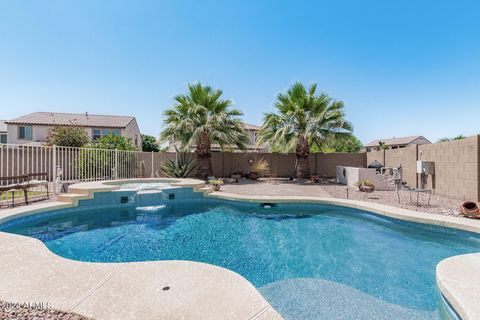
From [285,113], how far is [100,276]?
1387 centimetres

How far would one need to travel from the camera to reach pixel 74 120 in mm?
24969

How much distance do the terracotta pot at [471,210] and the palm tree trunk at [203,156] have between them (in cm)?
1214

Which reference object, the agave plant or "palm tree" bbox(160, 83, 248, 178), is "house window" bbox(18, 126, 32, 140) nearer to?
"palm tree" bbox(160, 83, 248, 178)

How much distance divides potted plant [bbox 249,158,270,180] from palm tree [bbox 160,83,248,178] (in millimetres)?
2597

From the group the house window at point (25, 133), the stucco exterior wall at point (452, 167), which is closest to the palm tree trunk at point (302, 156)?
the stucco exterior wall at point (452, 167)

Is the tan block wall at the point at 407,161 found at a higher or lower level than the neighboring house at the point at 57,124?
lower

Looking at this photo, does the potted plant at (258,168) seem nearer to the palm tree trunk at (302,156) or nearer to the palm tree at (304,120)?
the palm tree at (304,120)

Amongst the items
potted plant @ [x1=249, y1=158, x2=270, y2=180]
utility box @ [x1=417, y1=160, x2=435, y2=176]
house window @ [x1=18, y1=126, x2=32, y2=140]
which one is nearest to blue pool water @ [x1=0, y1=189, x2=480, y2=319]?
utility box @ [x1=417, y1=160, x2=435, y2=176]

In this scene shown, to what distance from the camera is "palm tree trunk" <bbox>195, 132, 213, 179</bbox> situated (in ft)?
48.3

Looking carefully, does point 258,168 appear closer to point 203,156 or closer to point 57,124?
point 203,156

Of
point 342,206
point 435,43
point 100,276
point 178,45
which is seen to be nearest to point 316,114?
point 435,43

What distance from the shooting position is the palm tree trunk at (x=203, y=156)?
14719 mm

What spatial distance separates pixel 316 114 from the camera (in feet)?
48.0

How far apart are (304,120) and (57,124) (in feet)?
75.5
